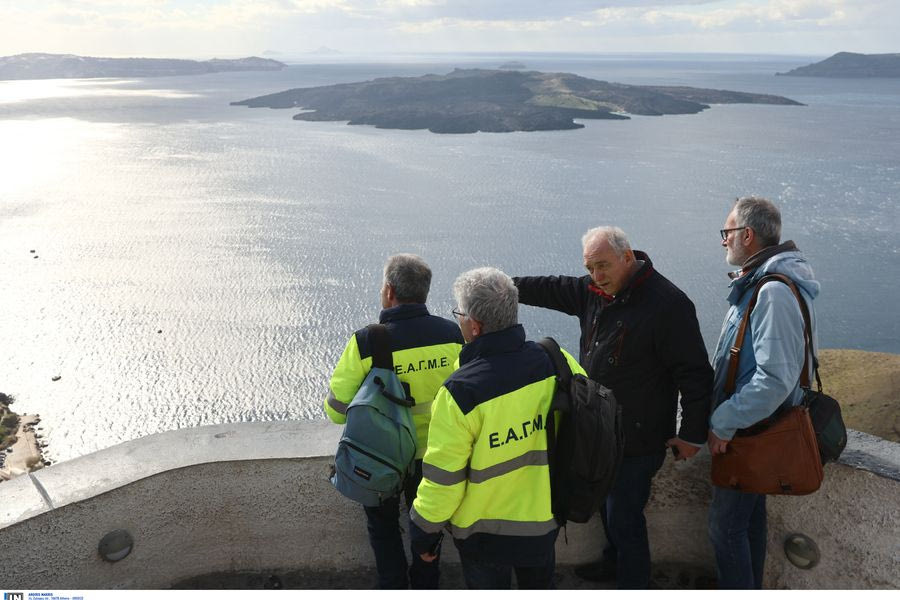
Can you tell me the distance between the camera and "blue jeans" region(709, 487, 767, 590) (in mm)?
2455

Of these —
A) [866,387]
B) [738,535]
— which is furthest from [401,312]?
[866,387]

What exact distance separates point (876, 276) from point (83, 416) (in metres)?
31.1

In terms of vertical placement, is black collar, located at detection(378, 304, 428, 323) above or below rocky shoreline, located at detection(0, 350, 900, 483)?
above

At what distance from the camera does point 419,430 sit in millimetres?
2414

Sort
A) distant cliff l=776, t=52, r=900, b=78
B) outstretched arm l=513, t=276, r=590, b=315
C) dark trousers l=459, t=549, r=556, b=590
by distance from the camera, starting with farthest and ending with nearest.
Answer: distant cliff l=776, t=52, r=900, b=78 < outstretched arm l=513, t=276, r=590, b=315 < dark trousers l=459, t=549, r=556, b=590

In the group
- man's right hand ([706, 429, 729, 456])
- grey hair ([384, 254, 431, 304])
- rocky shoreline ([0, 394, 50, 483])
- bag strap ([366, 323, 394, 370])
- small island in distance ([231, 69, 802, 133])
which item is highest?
small island in distance ([231, 69, 802, 133])

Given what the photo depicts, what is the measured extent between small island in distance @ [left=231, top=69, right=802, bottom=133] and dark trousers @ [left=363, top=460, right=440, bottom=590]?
72.1 metres

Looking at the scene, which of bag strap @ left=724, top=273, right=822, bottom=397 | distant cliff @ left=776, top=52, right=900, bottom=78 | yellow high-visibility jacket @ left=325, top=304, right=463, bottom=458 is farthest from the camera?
distant cliff @ left=776, top=52, right=900, bottom=78

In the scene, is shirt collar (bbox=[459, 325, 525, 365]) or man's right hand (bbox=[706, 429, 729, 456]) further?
man's right hand (bbox=[706, 429, 729, 456])

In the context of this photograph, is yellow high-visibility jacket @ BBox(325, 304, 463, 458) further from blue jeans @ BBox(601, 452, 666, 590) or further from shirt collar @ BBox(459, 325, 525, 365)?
blue jeans @ BBox(601, 452, 666, 590)

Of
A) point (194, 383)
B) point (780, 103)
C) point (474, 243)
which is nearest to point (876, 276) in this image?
point (474, 243)

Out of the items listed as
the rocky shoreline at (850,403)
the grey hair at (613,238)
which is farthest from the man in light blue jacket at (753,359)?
the rocky shoreline at (850,403)

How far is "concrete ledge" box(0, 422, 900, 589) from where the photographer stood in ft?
7.86

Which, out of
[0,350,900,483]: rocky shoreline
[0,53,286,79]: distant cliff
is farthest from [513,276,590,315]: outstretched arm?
[0,53,286,79]: distant cliff
